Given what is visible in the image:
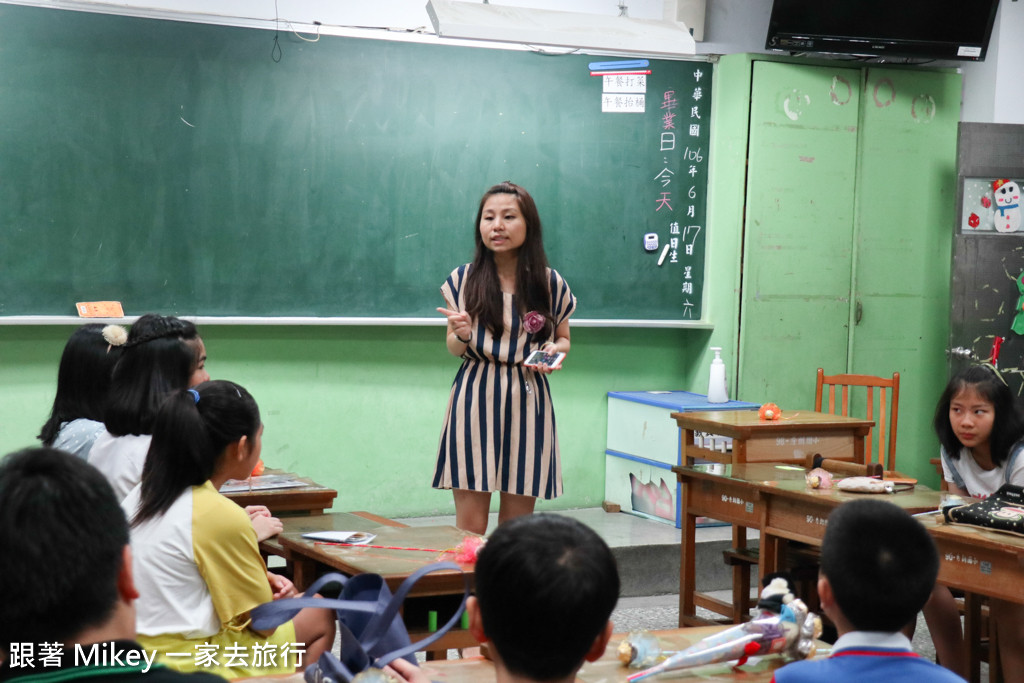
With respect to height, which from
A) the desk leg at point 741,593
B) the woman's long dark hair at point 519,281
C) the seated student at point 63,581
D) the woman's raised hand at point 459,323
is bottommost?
the desk leg at point 741,593

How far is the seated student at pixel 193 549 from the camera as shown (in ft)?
6.82

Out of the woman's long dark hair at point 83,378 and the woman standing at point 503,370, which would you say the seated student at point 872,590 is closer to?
the woman standing at point 503,370

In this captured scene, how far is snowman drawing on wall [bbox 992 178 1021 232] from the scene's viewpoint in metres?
5.59

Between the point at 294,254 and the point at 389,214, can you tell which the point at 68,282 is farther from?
the point at 389,214

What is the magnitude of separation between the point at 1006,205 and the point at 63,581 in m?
5.50

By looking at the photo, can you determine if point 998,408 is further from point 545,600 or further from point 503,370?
point 545,600

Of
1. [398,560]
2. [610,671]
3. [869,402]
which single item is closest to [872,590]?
[610,671]

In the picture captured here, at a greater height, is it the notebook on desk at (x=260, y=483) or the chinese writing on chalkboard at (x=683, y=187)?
the chinese writing on chalkboard at (x=683, y=187)

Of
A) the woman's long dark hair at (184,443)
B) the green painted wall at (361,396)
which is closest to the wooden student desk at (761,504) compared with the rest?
the green painted wall at (361,396)

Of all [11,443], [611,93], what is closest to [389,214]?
[611,93]

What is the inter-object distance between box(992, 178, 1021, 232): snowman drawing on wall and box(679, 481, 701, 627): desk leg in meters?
2.71

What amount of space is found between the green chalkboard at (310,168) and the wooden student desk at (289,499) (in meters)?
1.86

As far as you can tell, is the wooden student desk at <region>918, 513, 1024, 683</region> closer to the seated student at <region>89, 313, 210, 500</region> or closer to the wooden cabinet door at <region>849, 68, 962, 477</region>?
the seated student at <region>89, 313, 210, 500</region>

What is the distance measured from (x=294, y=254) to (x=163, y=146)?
2.38ft
